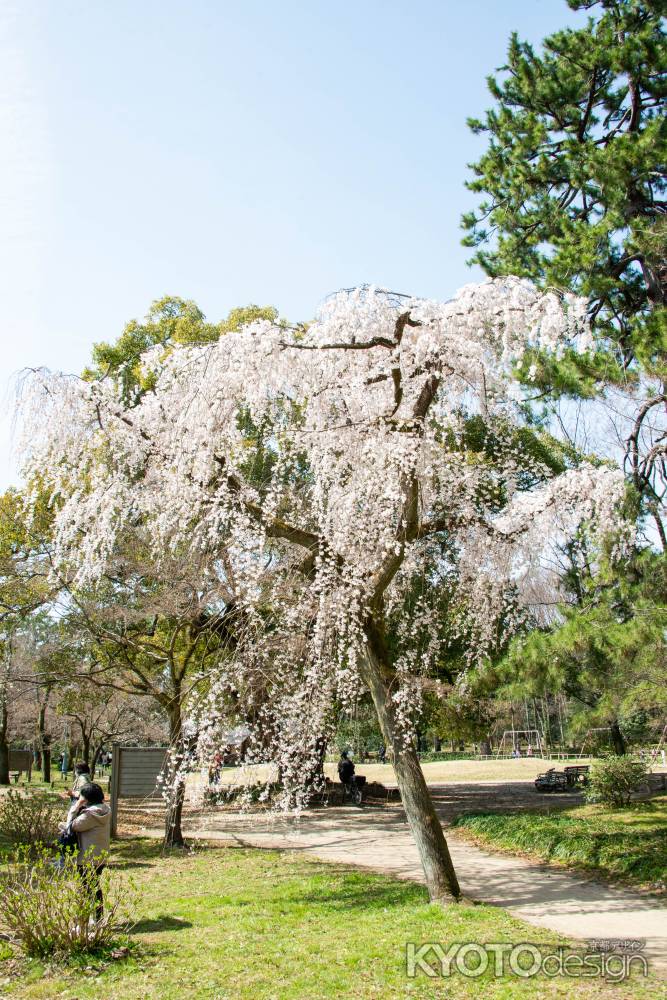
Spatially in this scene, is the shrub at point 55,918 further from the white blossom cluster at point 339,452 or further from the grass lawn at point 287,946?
the white blossom cluster at point 339,452

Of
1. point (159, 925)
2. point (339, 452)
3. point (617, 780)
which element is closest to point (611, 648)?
point (339, 452)

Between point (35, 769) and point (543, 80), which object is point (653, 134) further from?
point (35, 769)

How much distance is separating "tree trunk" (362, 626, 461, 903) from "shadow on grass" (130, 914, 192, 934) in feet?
6.68

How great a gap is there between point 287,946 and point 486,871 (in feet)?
12.4

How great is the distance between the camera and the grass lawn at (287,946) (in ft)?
13.1

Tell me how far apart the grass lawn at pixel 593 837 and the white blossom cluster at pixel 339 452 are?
288cm

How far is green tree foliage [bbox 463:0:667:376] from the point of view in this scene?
25.3ft

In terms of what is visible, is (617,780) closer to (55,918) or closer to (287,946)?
(287,946)

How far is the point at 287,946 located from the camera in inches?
193

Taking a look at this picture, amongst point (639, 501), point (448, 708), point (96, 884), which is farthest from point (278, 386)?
point (448, 708)

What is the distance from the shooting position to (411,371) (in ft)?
21.9

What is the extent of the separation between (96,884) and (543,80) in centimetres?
1010

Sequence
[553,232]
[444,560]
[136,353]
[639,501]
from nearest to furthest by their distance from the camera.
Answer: [639,501]
[553,232]
[444,560]
[136,353]

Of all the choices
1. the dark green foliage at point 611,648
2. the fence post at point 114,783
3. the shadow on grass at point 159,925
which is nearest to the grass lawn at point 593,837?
the dark green foliage at point 611,648
